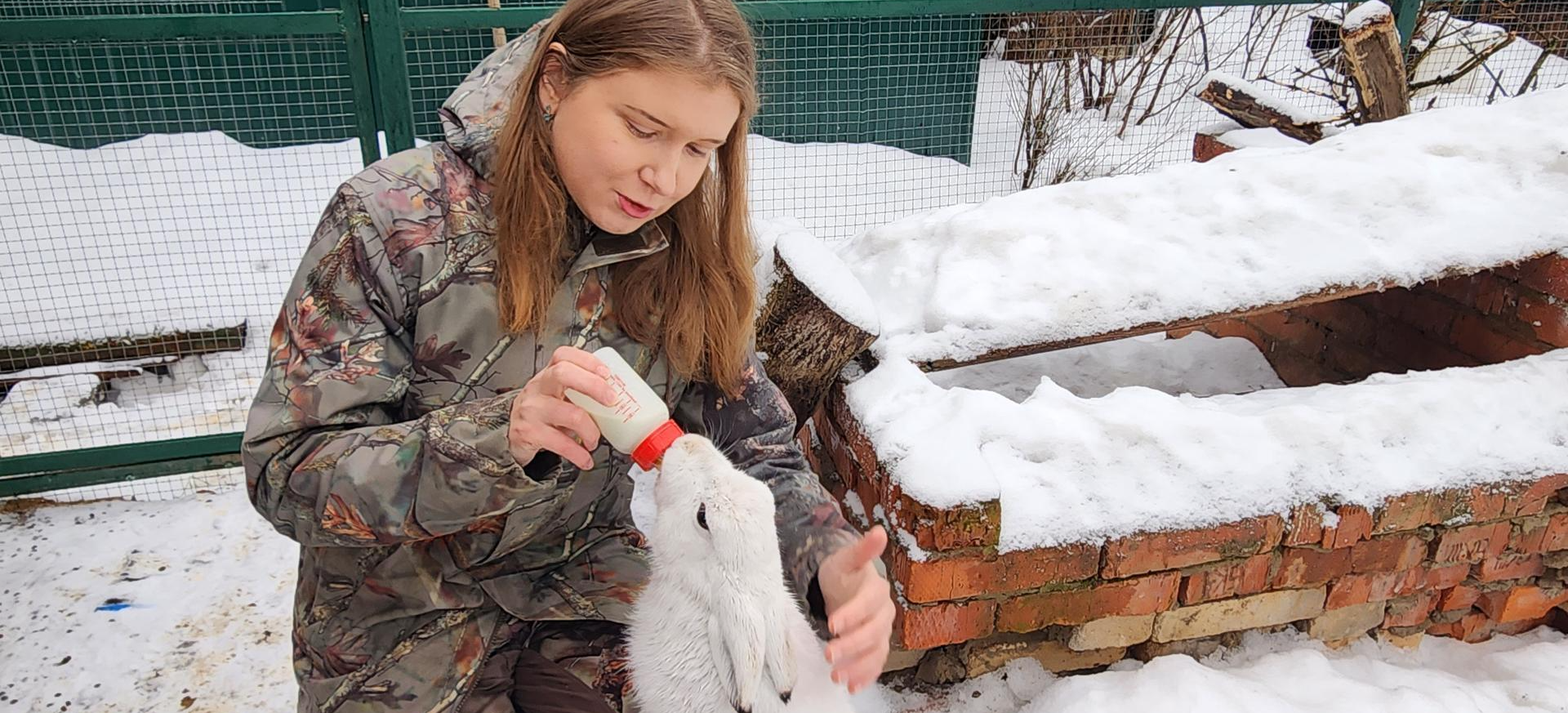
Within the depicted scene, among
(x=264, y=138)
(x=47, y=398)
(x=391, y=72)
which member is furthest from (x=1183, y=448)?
(x=264, y=138)

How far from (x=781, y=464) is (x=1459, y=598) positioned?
6.94 feet

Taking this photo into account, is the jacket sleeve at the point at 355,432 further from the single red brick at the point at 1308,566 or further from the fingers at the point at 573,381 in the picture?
the single red brick at the point at 1308,566

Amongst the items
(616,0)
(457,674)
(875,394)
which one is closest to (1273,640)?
(875,394)

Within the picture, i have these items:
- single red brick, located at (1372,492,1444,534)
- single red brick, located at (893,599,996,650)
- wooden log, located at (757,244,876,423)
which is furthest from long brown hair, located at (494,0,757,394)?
single red brick, located at (1372,492,1444,534)

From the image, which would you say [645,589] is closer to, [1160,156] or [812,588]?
[812,588]

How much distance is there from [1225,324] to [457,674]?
9.90 ft

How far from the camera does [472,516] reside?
146cm

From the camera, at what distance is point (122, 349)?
4125 millimetres

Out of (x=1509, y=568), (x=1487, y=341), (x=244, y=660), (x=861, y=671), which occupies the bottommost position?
(x=244, y=660)

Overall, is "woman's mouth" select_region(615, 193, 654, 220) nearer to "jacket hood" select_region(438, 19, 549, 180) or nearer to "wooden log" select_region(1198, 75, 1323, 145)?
"jacket hood" select_region(438, 19, 549, 180)

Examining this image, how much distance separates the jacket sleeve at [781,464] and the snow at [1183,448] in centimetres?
40

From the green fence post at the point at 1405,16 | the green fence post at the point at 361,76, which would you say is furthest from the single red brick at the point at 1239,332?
the green fence post at the point at 361,76

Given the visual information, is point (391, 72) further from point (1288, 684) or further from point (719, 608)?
point (1288, 684)

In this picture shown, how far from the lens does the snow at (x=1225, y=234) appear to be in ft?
8.75
